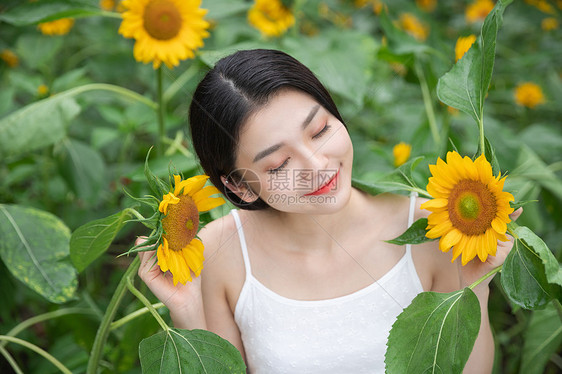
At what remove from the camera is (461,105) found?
87cm

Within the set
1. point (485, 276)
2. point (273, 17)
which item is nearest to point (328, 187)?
point (485, 276)

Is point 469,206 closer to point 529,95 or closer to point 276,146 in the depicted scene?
point 276,146

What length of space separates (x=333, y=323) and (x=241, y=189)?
0.32 meters

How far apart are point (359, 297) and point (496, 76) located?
1.63 metres

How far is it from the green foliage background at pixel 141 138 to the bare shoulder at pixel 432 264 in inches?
4.6

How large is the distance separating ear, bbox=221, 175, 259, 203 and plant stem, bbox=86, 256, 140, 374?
203 millimetres

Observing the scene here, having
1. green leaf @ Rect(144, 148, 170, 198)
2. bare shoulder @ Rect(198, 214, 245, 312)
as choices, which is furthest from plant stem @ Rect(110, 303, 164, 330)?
green leaf @ Rect(144, 148, 170, 198)

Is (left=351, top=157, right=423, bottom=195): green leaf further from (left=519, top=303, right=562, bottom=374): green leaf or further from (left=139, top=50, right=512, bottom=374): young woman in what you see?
(left=519, top=303, right=562, bottom=374): green leaf

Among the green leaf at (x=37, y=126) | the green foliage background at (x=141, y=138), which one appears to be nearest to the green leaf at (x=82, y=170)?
the green foliage background at (x=141, y=138)

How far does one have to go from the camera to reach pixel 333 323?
105 cm

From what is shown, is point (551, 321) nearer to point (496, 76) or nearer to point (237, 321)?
point (237, 321)

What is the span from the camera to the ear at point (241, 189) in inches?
37.4

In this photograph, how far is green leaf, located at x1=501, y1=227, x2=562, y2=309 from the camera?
2.44 feet

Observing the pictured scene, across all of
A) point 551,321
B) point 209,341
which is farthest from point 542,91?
point 209,341
